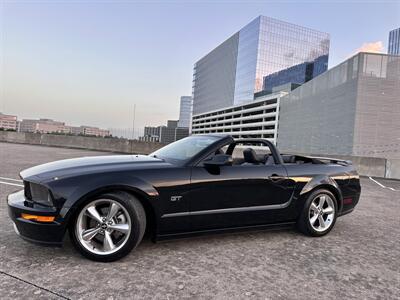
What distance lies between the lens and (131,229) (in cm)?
275

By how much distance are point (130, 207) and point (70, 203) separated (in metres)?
0.54

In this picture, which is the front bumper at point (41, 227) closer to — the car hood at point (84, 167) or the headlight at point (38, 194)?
the headlight at point (38, 194)

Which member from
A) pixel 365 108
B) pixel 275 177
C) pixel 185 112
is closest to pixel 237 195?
pixel 275 177

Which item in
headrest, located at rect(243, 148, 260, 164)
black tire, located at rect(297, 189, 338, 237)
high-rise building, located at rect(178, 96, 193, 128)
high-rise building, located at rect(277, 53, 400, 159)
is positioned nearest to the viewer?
black tire, located at rect(297, 189, 338, 237)

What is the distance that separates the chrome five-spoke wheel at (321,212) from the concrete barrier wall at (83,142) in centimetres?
1412

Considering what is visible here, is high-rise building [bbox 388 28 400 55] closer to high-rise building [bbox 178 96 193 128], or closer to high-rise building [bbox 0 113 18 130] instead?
high-rise building [bbox 178 96 193 128]

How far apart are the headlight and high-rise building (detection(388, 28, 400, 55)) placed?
119 metres

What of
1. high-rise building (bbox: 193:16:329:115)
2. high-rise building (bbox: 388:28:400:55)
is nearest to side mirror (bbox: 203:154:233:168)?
high-rise building (bbox: 193:16:329:115)

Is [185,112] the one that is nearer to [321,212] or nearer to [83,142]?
[83,142]

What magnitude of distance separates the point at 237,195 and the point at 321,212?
1436mm

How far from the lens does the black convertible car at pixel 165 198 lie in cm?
262

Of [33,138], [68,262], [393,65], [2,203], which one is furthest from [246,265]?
[393,65]

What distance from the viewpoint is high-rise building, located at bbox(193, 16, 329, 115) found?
280ft

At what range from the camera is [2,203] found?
4.64 meters
